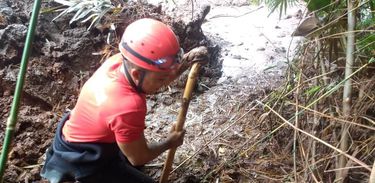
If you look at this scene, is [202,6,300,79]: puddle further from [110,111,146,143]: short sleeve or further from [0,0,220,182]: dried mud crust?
[110,111,146,143]: short sleeve

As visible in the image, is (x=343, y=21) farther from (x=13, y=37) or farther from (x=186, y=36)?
(x=13, y=37)

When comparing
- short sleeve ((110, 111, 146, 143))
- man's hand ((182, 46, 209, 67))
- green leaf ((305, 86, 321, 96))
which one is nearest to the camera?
short sleeve ((110, 111, 146, 143))

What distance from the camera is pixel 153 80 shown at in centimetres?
176

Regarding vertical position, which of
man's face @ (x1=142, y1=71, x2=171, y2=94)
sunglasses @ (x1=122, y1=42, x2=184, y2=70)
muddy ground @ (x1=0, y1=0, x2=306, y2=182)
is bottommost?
muddy ground @ (x1=0, y1=0, x2=306, y2=182)

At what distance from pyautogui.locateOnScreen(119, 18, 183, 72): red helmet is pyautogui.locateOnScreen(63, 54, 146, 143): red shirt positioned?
14 cm

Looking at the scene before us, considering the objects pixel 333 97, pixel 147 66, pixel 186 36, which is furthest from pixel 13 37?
pixel 333 97

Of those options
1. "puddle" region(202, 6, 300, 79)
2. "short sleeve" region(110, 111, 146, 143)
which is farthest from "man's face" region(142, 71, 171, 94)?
"puddle" region(202, 6, 300, 79)

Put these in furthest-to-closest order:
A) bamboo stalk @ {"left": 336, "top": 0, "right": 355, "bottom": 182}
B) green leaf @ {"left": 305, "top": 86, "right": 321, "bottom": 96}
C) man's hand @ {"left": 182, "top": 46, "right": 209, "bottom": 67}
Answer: green leaf @ {"left": 305, "top": 86, "right": 321, "bottom": 96} → man's hand @ {"left": 182, "top": 46, "right": 209, "bottom": 67} → bamboo stalk @ {"left": 336, "top": 0, "right": 355, "bottom": 182}

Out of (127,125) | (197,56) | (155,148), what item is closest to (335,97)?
(197,56)

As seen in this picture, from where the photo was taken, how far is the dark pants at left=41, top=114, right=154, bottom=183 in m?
1.93

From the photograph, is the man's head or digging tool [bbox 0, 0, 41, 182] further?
the man's head

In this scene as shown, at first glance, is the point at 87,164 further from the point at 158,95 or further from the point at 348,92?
the point at 348,92

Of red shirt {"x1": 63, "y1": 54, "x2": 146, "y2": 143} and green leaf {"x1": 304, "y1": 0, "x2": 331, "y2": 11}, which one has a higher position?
green leaf {"x1": 304, "y1": 0, "x2": 331, "y2": 11}

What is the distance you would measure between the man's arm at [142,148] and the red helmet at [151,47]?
0.33m
